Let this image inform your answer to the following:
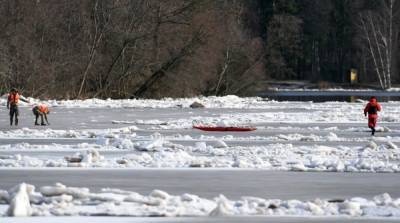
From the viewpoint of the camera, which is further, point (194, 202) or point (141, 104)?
point (141, 104)

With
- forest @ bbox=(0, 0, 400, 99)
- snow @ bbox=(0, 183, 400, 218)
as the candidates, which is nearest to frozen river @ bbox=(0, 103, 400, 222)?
snow @ bbox=(0, 183, 400, 218)

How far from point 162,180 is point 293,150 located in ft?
21.1

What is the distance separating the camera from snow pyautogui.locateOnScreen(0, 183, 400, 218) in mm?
11672

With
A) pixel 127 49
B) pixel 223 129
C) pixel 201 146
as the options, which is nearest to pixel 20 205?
pixel 201 146

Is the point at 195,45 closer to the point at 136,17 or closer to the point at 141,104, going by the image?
the point at 136,17

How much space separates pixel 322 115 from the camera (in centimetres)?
3975

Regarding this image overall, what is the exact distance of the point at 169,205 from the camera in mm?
12188

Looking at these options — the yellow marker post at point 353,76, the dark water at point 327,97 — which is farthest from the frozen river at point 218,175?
the yellow marker post at point 353,76

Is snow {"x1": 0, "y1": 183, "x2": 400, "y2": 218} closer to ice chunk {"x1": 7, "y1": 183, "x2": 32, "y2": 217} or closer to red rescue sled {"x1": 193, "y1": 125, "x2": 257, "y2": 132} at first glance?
ice chunk {"x1": 7, "y1": 183, "x2": 32, "y2": 217}

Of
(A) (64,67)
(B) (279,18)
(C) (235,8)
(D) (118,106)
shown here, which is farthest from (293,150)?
(B) (279,18)

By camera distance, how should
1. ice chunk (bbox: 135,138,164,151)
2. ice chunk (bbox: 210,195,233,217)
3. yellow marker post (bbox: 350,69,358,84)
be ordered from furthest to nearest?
yellow marker post (bbox: 350,69,358,84) → ice chunk (bbox: 135,138,164,151) → ice chunk (bbox: 210,195,233,217)

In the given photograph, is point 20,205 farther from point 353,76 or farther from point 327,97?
point 353,76

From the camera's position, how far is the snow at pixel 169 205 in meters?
11.7

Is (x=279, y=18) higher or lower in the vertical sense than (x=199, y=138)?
higher
